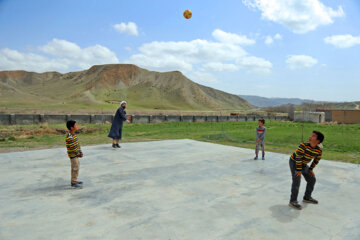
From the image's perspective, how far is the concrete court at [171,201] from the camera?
10.7 ft

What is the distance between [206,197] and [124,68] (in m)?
138

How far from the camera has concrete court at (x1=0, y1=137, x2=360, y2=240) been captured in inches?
128

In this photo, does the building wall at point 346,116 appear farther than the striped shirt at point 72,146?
Yes

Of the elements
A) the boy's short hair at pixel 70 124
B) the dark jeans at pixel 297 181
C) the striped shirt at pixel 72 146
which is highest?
the boy's short hair at pixel 70 124

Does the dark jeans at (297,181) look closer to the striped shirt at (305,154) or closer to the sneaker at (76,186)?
the striped shirt at (305,154)

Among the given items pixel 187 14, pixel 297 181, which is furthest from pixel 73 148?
pixel 187 14

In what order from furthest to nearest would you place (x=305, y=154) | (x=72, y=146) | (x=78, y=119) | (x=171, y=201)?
(x=78, y=119), (x=72, y=146), (x=171, y=201), (x=305, y=154)

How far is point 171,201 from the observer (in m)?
4.25

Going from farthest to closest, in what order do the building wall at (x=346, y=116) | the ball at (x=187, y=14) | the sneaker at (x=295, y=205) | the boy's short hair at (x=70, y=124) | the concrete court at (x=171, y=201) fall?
the building wall at (x=346, y=116), the ball at (x=187, y=14), the boy's short hair at (x=70, y=124), the sneaker at (x=295, y=205), the concrete court at (x=171, y=201)

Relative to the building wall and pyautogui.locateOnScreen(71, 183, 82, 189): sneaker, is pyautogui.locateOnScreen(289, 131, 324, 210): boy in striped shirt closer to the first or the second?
pyautogui.locateOnScreen(71, 183, 82, 189): sneaker

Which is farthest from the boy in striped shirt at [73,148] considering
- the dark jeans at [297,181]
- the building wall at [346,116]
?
the building wall at [346,116]

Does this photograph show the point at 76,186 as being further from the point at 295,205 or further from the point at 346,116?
the point at 346,116

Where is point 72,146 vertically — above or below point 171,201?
above

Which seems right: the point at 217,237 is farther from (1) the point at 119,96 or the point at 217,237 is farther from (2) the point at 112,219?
(1) the point at 119,96
